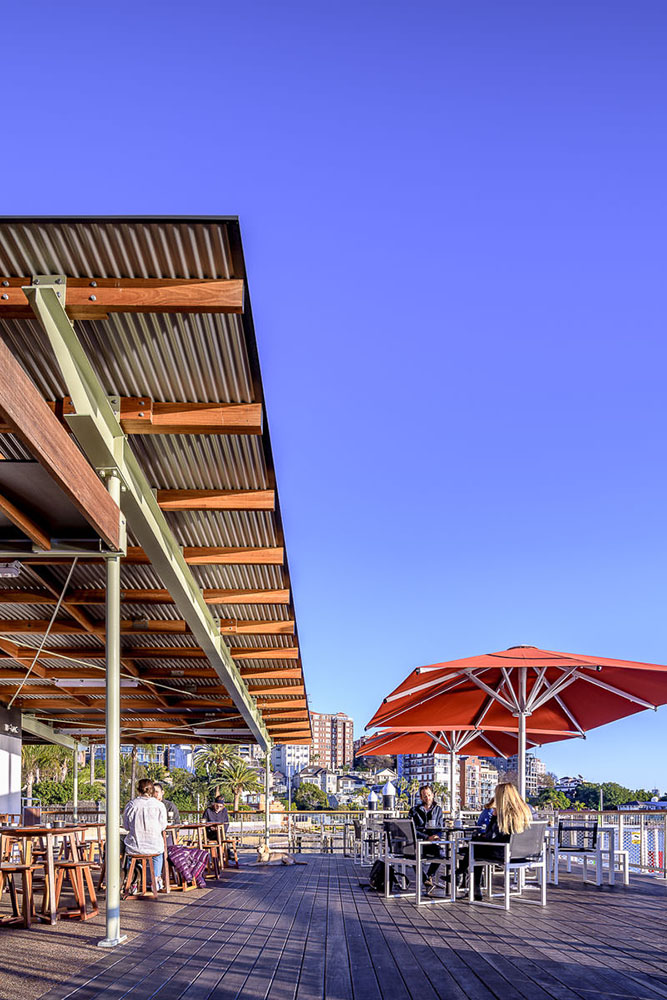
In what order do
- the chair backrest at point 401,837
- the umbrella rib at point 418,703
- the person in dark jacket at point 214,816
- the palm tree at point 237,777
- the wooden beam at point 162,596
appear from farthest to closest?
1. the palm tree at point 237,777
2. the person in dark jacket at point 214,816
3. the wooden beam at point 162,596
4. the umbrella rib at point 418,703
5. the chair backrest at point 401,837

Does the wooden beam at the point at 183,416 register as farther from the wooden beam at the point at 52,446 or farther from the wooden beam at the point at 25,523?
the wooden beam at the point at 25,523

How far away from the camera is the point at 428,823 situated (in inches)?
421

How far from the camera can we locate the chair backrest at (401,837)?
9484mm

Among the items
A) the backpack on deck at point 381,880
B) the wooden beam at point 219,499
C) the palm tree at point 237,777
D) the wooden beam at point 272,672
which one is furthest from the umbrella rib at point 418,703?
the palm tree at point 237,777

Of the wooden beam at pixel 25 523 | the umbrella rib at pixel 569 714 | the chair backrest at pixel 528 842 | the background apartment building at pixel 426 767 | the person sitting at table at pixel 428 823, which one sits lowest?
the background apartment building at pixel 426 767

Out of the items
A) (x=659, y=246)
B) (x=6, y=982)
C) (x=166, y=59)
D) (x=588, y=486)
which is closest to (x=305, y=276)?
(x=166, y=59)

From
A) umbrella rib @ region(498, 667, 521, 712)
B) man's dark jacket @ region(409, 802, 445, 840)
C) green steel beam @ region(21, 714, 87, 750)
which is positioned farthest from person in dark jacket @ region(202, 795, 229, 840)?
umbrella rib @ region(498, 667, 521, 712)

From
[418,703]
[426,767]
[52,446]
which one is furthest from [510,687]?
[426,767]

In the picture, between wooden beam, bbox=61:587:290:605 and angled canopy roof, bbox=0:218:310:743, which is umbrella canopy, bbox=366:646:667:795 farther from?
angled canopy roof, bbox=0:218:310:743

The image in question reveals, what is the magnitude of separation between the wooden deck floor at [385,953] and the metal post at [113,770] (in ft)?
0.74

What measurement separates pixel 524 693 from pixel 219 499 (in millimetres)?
3954

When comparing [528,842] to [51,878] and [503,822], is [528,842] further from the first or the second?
[51,878]

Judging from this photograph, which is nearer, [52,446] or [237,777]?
[52,446]

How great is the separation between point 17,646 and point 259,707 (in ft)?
22.7
